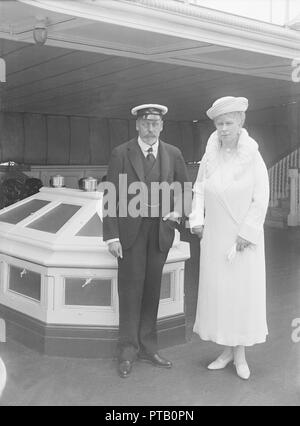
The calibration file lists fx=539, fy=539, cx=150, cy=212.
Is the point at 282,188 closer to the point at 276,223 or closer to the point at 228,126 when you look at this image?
the point at 276,223

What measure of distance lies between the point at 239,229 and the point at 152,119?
847 millimetres

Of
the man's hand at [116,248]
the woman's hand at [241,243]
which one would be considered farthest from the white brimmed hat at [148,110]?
the woman's hand at [241,243]

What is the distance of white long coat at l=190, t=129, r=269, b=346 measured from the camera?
3199mm

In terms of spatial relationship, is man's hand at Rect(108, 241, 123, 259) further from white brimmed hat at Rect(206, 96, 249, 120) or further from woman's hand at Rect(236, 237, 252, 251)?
white brimmed hat at Rect(206, 96, 249, 120)

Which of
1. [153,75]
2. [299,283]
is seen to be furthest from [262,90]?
[299,283]

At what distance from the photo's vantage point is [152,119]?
3.28 m

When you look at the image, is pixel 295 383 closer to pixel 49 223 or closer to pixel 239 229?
pixel 239 229

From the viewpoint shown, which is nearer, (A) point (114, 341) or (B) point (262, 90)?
(A) point (114, 341)

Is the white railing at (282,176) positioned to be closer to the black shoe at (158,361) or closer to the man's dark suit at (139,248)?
the man's dark suit at (139,248)

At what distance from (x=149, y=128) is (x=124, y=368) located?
1.49 meters

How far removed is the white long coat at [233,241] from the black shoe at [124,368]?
51 centimetres

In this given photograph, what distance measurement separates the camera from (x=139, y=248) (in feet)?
11.1

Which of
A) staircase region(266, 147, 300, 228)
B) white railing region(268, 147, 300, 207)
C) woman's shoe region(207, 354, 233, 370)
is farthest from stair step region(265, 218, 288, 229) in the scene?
woman's shoe region(207, 354, 233, 370)

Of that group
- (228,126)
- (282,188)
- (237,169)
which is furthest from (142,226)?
(282,188)
